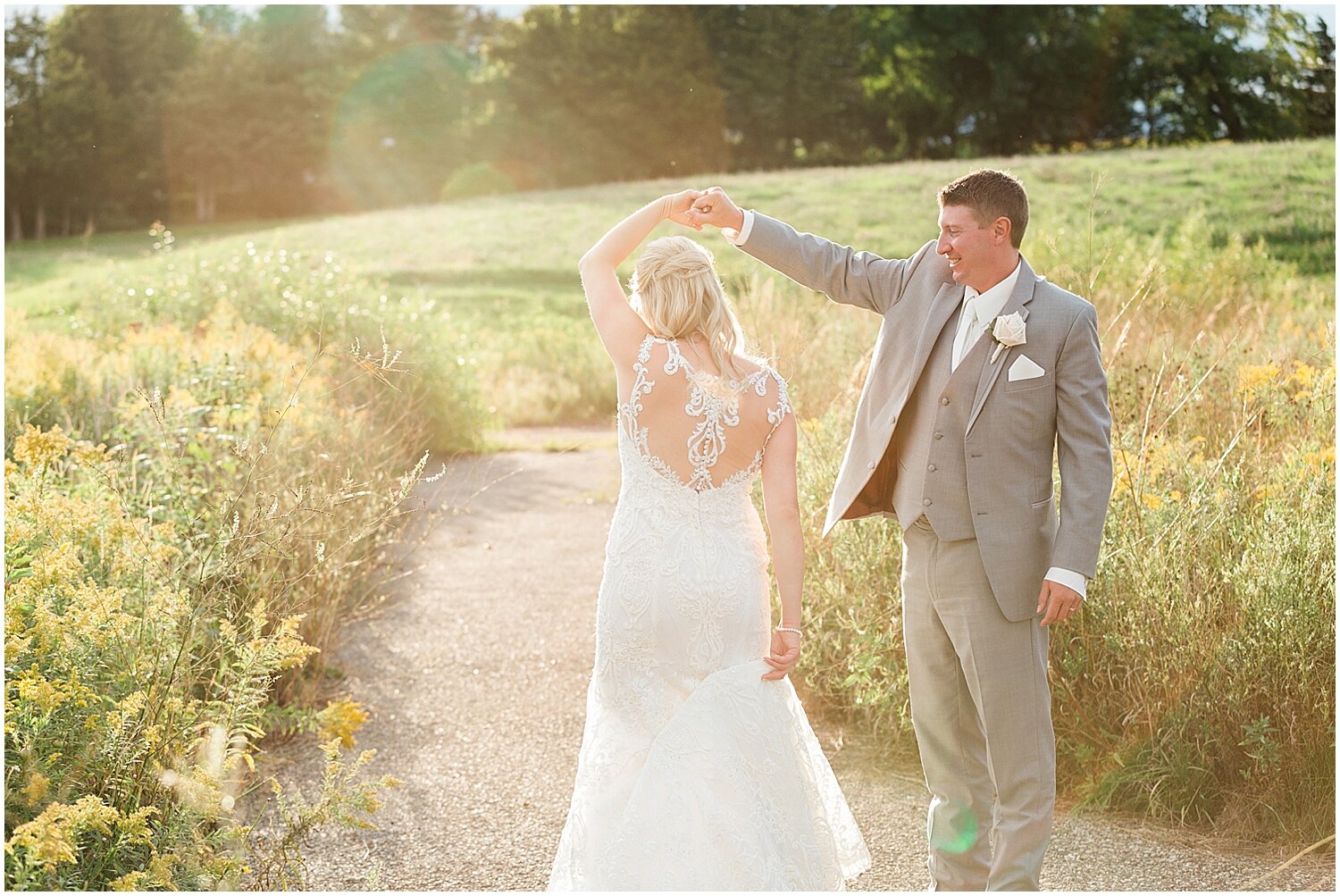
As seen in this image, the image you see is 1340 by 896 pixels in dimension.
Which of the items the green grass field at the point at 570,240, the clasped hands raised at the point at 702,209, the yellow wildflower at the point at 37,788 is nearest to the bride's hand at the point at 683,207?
the clasped hands raised at the point at 702,209

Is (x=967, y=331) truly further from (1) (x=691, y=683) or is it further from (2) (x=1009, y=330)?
(1) (x=691, y=683)

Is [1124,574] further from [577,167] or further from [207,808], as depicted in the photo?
[577,167]

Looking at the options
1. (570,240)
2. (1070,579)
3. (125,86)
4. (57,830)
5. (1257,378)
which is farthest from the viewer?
(125,86)

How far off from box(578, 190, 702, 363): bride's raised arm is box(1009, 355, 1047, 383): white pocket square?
38.2 inches

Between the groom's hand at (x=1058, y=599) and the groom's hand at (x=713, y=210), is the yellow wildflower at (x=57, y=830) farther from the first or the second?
the groom's hand at (x=1058, y=599)

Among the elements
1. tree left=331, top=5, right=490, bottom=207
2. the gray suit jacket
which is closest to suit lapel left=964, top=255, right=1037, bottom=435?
the gray suit jacket

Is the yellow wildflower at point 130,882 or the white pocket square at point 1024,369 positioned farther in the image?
the white pocket square at point 1024,369

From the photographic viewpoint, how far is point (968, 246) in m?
2.94

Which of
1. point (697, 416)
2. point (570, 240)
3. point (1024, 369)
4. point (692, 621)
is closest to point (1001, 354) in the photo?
point (1024, 369)

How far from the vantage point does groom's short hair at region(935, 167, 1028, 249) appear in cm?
289

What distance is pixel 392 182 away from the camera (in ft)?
119

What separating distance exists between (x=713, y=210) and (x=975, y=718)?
5.37 feet

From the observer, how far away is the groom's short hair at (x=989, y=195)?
2.89 metres

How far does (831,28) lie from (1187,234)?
22015 millimetres
